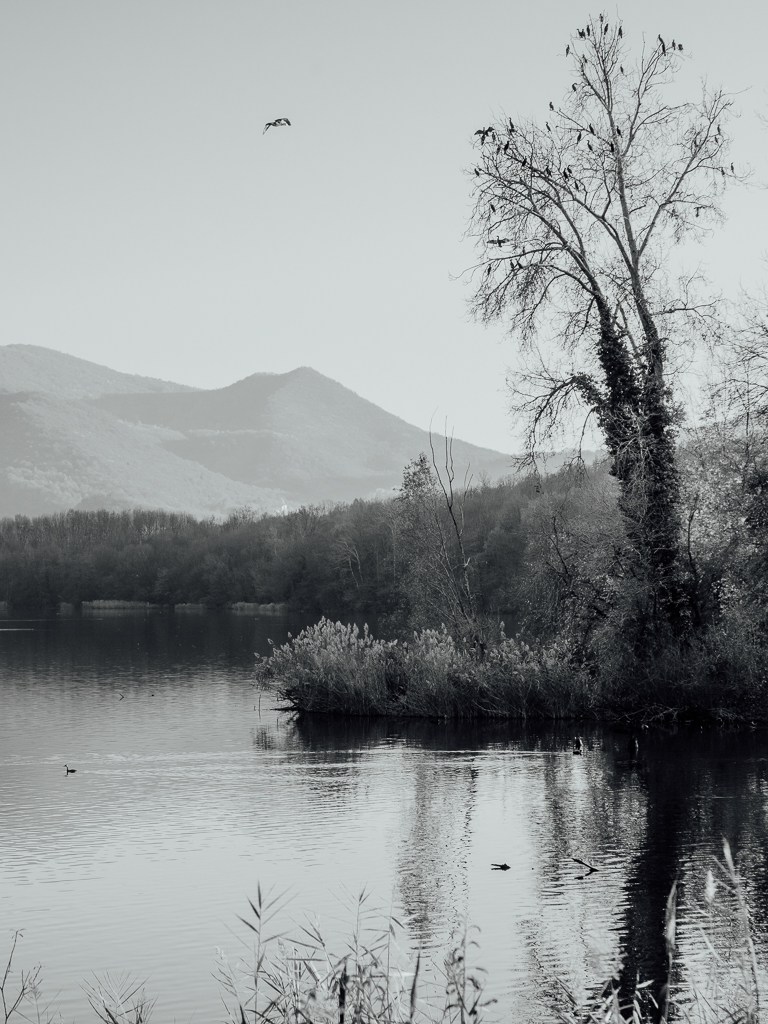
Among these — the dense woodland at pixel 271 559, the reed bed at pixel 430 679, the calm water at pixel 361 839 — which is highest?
Answer: the dense woodland at pixel 271 559

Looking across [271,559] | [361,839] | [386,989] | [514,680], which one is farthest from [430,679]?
[271,559]

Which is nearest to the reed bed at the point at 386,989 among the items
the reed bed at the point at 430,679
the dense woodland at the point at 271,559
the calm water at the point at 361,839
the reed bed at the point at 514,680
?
the calm water at the point at 361,839

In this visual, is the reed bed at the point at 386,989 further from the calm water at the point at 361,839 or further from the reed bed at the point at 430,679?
the reed bed at the point at 430,679

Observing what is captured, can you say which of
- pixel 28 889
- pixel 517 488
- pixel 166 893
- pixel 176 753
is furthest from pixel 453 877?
pixel 517 488

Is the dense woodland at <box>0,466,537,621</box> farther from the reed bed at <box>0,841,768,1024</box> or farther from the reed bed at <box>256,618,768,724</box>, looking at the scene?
the reed bed at <box>0,841,768,1024</box>

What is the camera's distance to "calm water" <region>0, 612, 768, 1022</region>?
12008mm

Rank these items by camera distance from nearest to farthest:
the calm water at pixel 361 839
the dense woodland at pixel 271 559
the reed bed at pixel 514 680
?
the calm water at pixel 361 839 < the reed bed at pixel 514 680 < the dense woodland at pixel 271 559

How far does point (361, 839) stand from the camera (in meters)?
17.5

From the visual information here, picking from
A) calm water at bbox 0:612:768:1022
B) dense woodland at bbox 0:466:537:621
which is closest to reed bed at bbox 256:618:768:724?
calm water at bbox 0:612:768:1022

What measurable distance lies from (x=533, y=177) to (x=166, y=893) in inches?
787

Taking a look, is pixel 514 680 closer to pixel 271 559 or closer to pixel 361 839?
pixel 361 839

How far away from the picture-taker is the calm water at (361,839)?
1201 cm

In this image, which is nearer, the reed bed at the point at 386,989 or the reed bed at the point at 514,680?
the reed bed at the point at 386,989

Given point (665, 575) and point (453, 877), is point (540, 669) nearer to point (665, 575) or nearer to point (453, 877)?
point (665, 575)
